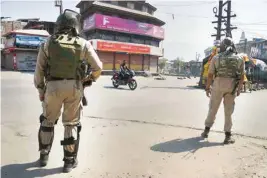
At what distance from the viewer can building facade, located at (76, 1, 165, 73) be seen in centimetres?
3453

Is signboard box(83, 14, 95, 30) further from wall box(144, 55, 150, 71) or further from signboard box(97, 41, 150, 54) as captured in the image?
wall box(144, 55, 150, 71)

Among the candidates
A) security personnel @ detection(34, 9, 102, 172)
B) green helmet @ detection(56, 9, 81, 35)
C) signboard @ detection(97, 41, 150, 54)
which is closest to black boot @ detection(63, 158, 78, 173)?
security personnel @ detection(34, 9, 102, 172)

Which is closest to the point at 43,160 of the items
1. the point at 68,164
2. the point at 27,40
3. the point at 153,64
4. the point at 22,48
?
the point at 68,164

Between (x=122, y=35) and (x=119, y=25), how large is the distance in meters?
1.46

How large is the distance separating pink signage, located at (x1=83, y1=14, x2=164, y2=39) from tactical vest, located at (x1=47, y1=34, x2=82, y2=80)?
32037 mm

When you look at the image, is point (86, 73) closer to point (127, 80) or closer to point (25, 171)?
point (25, 171)

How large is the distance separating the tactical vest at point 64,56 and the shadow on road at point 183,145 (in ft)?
5.74

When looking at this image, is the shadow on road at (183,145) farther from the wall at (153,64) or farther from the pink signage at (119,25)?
the wall at (153,64)

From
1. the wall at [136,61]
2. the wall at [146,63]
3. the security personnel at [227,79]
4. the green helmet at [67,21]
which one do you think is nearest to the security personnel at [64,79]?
the green helmet at [67,21]

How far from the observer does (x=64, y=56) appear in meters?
2.96

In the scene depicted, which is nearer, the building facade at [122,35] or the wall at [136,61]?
the building facade at [122,35]

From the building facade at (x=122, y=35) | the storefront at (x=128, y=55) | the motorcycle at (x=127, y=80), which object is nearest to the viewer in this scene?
the motorcycle at (x=127, y=80)

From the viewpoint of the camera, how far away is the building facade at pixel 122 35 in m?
34.5

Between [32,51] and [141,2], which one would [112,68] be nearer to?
[32,51]
